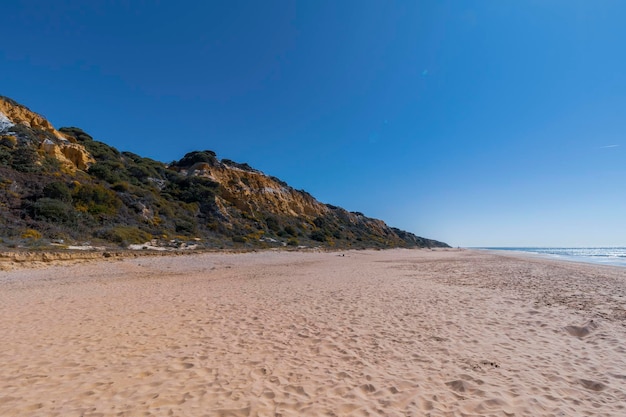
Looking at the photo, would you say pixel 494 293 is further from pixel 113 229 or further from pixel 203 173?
pixel 203 173

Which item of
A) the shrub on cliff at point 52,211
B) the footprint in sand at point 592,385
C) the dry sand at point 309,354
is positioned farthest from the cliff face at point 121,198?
the footprint in sand at point 592,385

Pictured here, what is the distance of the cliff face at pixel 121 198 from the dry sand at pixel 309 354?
614 inches

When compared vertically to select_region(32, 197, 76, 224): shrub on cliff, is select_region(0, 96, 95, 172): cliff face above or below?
above

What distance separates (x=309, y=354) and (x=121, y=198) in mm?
34070

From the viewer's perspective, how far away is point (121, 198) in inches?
1264

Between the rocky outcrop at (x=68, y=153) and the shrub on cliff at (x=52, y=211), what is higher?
the rocky outcrop at (x=68, y=153)

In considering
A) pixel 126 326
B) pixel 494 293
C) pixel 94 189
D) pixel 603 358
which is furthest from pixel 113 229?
pixel 603 358

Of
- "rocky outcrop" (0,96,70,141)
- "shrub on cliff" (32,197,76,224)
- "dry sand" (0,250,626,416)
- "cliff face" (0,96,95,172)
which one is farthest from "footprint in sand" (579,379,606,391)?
"rocky outcrop" (0,96,70,141)

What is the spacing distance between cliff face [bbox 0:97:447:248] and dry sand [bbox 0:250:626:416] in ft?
51.2

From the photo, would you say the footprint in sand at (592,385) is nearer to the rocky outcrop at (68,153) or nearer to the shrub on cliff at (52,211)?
the shrub on cliff at (52,211)

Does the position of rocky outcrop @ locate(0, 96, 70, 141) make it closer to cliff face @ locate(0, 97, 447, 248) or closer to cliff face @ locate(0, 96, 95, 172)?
cliff face @ locate(0, 96, 95, 172)

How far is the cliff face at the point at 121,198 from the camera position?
76.2 ft

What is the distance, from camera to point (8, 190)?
24.0 metres

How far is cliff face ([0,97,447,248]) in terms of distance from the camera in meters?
23.2
